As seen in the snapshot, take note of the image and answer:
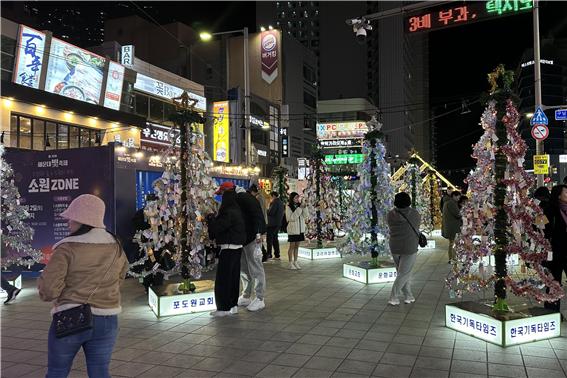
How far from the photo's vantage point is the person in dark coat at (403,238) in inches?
285

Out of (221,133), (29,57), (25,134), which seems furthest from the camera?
(221,133)

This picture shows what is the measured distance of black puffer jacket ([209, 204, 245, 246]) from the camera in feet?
21.8

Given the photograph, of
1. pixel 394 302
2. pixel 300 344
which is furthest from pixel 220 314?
pixel 394 302

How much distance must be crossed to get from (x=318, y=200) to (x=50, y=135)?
33.7 ft

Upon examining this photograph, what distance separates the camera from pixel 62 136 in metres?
17.1

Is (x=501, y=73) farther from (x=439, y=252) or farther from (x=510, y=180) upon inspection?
(x=439, y=252)

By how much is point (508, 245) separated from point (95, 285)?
198 inches

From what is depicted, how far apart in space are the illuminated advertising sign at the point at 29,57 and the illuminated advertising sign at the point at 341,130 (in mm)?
38504

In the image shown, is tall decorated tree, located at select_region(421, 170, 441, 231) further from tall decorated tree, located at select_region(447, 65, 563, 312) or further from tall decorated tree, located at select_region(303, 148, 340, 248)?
tall decorated tree, located at select_region(447, 65, 563, 312)

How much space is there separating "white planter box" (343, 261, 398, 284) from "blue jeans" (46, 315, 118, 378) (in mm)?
6952

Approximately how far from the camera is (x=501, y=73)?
6.12 m

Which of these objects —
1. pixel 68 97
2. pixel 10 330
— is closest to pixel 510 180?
pixel 10 330

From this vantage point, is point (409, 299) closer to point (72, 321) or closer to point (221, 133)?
point (72, 321)

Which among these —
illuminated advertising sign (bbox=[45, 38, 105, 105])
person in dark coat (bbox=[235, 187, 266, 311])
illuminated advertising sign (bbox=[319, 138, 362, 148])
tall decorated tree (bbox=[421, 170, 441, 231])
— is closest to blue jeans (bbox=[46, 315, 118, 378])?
person in dark coat (bbox=[235, 187, 266, 311])
